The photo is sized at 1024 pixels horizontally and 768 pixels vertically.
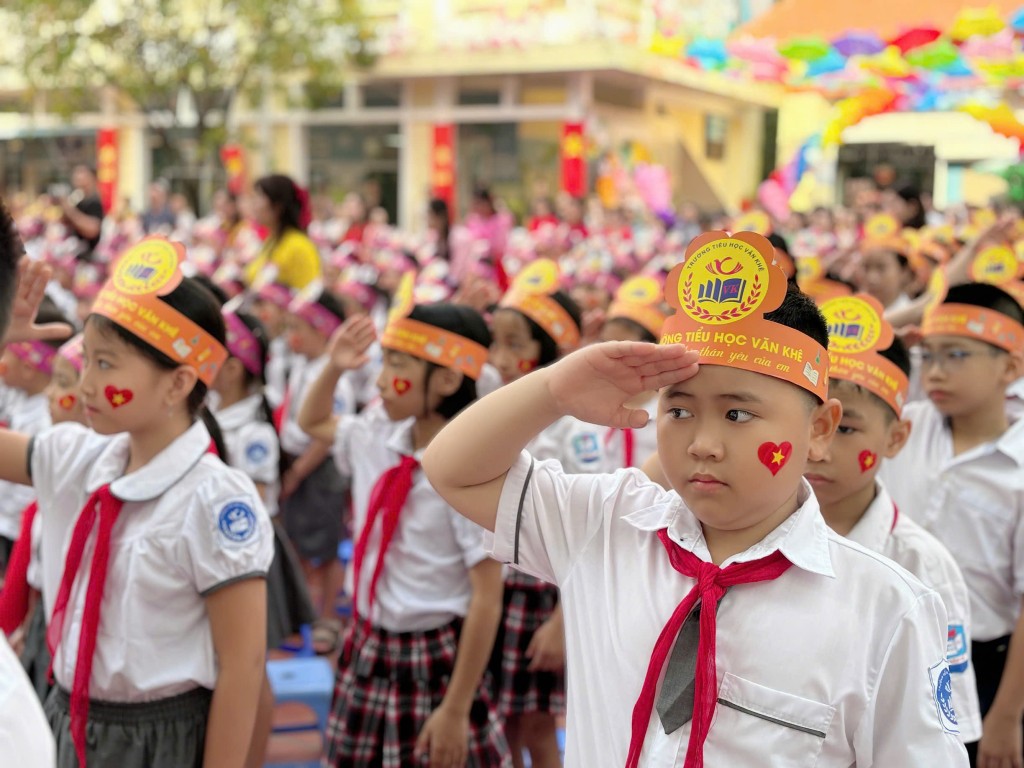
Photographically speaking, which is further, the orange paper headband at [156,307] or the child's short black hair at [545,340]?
the child's short black hair at [545,340]

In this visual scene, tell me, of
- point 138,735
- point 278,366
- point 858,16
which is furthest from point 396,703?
point 858,16

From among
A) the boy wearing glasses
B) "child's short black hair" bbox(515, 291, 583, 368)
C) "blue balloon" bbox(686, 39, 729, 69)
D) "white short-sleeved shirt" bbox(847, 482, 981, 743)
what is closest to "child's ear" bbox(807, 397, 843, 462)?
"white short-sleeved shirt" bbox(847, 482, 981, 743)

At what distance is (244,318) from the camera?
3.88 metres

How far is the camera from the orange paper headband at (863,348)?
2.24m

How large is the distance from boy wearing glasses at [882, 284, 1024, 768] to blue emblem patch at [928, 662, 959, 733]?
1.11 meters

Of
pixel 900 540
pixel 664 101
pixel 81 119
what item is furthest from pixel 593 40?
pixel 900 540

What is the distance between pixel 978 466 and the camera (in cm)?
273

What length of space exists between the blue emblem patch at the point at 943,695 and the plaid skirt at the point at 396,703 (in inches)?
58.9

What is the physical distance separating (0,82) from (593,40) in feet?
39.5

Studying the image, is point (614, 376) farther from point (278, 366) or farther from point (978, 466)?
point (278, 366)

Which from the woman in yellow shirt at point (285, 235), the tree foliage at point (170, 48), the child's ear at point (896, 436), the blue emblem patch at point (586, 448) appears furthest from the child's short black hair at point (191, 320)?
the tree foliage at point (170, 48)

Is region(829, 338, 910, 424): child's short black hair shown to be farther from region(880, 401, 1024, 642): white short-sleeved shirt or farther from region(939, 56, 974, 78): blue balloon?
region(939, 56, 974, 78): blue balloon

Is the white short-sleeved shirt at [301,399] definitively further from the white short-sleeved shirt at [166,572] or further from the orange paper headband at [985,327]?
the orange paper headband at [985,327]

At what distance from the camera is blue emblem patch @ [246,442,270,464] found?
11.9 ft
